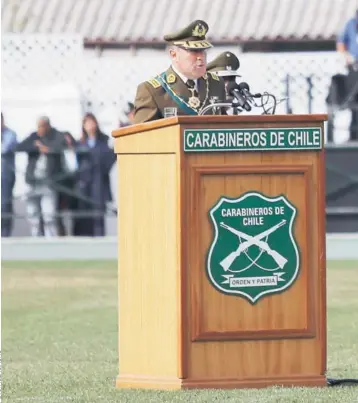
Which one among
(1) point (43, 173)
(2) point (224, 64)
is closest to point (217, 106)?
(2) point (224, 64)

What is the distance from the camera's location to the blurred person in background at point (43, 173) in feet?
63.6

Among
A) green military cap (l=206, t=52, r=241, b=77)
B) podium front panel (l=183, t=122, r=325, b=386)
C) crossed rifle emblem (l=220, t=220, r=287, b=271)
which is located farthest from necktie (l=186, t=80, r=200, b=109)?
green military cap (l=206, t=52, r=241, b=77)

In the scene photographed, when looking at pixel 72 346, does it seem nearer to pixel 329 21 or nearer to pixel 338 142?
pixel 338 142

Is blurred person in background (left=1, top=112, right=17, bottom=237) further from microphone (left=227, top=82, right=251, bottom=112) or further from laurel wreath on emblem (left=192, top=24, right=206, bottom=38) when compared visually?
laurel wreath on emblem (left=192, top=24, right=206, bottom=38)

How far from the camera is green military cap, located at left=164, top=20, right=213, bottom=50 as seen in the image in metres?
7.78

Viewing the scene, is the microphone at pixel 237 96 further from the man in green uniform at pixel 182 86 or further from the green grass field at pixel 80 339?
the green grass field at pixel 80 339

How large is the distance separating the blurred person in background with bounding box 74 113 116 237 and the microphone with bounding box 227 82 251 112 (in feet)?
36.1

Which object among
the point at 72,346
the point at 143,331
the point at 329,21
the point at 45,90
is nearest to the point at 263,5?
the point at 329,21

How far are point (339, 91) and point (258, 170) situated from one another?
1206cm

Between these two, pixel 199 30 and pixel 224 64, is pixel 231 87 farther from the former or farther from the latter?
pixel 224 64

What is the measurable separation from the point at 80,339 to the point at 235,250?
3.88 meters

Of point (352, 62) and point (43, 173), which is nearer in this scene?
point (352, 62)

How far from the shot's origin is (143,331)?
754cm

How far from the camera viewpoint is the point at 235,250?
724 cm
